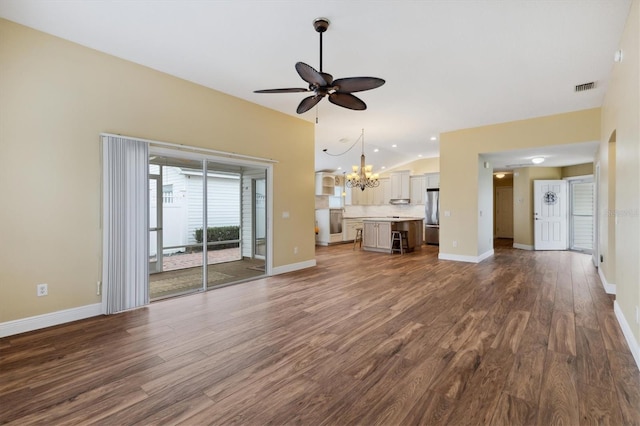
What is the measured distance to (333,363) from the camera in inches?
94.7

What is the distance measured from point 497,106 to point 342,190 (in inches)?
260

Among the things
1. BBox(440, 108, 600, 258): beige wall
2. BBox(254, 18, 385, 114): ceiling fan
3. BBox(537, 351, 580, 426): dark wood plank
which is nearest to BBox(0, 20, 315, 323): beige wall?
BBox(254, 18, 385, 114): ceiling fan

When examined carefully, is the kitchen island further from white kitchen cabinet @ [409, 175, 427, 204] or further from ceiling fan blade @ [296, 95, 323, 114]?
ceiling fan blade @ [296, 95, 323, 114]

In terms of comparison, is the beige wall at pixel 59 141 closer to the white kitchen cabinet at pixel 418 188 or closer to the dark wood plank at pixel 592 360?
the dark wood plank at pixel 592 360

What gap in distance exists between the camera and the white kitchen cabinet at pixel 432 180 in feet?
32.6

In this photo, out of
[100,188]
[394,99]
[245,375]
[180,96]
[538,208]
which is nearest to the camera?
[245,375]

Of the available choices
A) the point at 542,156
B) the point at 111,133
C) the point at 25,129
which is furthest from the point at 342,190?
the point at 25,129

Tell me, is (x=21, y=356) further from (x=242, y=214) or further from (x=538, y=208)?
(x=538, y=208)

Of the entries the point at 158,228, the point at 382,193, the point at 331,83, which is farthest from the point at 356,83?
the point at 382,193

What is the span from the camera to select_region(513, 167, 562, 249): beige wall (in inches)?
352

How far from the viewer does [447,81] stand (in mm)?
4344

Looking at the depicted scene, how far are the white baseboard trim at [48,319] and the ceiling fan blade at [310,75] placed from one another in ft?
→ 11.6

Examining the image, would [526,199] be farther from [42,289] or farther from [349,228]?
[42,289]

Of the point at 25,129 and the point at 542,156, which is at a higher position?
the point at 542,156
